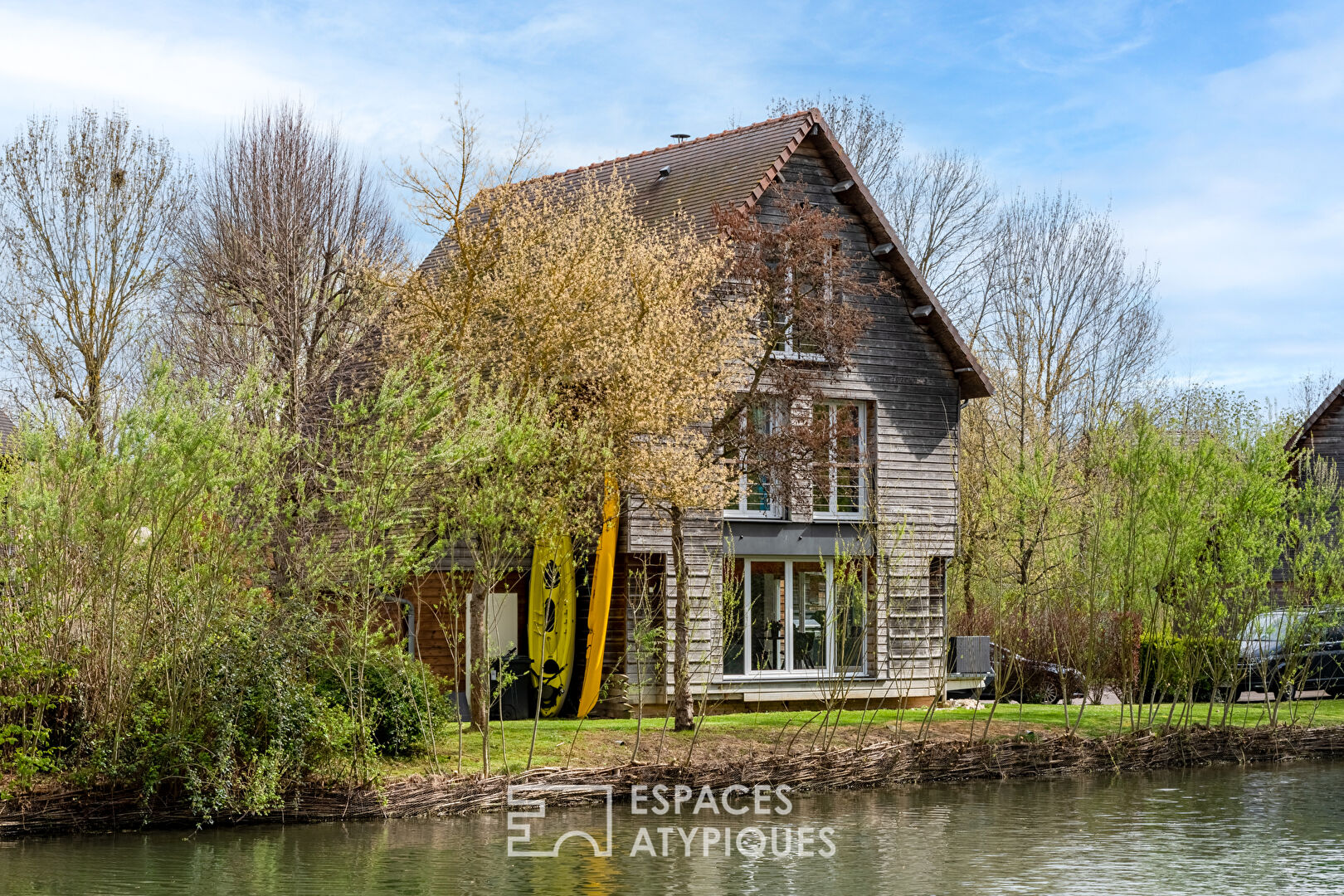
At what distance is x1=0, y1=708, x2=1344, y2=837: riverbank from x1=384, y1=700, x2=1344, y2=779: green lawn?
0.21 metres

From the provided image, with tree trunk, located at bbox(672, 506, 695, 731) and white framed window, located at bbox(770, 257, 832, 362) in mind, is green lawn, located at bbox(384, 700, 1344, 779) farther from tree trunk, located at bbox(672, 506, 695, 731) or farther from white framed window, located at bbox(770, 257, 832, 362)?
white framed window, located at bbox(770, 257, 832, 362)

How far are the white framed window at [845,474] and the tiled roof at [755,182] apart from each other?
220cm

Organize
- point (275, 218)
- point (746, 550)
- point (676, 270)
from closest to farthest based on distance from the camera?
point (676, 270) → point (746, 550) → point (275, 218)

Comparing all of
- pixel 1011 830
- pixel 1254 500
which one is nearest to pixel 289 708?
pixel 1011 830

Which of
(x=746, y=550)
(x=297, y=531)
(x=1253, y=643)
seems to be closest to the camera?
(x=297, y=531)

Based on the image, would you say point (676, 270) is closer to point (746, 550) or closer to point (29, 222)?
point (746, 550)

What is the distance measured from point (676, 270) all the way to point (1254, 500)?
911 cm

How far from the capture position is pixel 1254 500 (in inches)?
830

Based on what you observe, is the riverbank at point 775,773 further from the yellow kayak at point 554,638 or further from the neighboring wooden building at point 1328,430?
the neighboring wooden building at point 1328,430

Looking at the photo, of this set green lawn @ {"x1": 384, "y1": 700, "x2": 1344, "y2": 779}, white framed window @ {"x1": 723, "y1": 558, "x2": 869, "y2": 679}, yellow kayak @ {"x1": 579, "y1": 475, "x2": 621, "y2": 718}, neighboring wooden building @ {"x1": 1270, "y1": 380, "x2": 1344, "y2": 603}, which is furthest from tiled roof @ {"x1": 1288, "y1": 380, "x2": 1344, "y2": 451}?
yellow kayak @ {"x1": 579, "y1": 475, "x2": 621, "y2": 718}

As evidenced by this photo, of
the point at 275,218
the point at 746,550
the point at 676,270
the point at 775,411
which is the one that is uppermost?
the point at 275,218

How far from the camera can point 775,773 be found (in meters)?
18.2

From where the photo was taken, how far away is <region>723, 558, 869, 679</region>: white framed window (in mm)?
24609

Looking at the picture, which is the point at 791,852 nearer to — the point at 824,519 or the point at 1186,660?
the point at 1186,660
